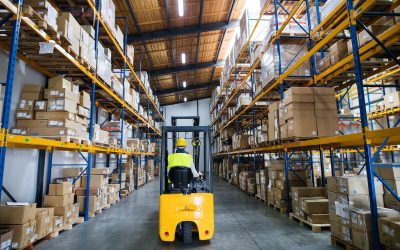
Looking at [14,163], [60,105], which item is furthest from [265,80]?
[14,163]

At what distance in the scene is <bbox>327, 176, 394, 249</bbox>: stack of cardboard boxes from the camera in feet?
11.5

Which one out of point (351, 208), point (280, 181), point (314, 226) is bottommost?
point (314, 226)

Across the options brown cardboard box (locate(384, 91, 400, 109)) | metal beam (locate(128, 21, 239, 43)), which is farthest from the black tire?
brown cardboard box (locate(384, 91, 400, 109))

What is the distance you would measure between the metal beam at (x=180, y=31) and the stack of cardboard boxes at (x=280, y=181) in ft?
25.9

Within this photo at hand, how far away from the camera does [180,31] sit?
39.9ft

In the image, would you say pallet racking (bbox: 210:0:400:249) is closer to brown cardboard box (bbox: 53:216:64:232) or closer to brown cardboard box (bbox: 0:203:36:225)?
brown cardboard box (bbox: 0:203:36:225)

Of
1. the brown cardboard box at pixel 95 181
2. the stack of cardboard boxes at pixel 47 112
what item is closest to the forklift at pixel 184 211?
the stack of cardboard boxes at pixel 47 112

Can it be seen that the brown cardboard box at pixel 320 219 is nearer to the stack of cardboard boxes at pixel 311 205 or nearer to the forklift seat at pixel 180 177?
the stack of cardboard boxes at pixel 311 205

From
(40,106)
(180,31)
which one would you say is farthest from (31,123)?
(180,31)

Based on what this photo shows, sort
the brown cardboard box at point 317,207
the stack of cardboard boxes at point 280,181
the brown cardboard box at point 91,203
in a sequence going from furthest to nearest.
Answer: the stack of cardboard boxes at point 280,181, the brown cardboard box at point 91,203, the brown cardboard box at point 317,207

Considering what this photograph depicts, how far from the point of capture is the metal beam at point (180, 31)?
11469 millimetres

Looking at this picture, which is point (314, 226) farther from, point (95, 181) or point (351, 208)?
point (95, 181)

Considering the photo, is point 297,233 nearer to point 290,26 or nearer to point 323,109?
point 323,109

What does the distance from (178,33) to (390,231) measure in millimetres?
11215
